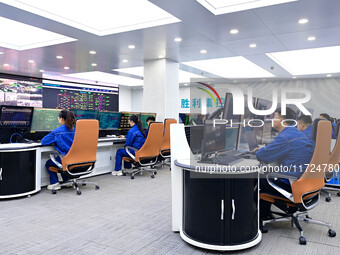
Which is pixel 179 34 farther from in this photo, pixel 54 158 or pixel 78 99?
pixel 78 99

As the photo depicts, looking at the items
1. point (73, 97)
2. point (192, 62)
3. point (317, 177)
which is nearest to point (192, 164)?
point (317, 177)

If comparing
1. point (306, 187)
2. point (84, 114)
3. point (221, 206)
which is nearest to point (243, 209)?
point (221, 206)

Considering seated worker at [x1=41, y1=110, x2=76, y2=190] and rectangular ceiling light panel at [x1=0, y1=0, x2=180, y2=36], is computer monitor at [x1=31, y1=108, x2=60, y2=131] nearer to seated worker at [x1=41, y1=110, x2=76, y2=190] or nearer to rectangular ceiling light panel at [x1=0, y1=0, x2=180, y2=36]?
seated worker at [x1=41, y1=110, x2=76, y2=190]

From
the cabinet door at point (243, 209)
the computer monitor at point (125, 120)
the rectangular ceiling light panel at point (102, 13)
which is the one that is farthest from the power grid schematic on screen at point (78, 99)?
the cabinet door at point (243, 209)

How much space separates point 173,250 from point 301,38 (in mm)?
5473

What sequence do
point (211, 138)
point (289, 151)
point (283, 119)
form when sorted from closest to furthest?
point (211, 138), point (289, 151), point (283, 119)

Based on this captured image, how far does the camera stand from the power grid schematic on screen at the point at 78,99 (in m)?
11.4

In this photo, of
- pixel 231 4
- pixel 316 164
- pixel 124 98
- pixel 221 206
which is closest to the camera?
pixel 221 206

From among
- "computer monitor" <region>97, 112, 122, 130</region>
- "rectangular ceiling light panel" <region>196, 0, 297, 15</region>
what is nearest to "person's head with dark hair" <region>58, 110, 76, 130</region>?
"computer monitor" <region>97, 112, 122, 130</region>

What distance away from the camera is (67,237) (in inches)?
107

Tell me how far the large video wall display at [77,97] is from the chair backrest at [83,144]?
7.81 meters

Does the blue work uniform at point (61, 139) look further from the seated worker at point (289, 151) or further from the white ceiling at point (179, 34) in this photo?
the seated worker at point (289, 151)

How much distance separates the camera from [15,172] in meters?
3.94

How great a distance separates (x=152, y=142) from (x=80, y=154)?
156 centimetres
